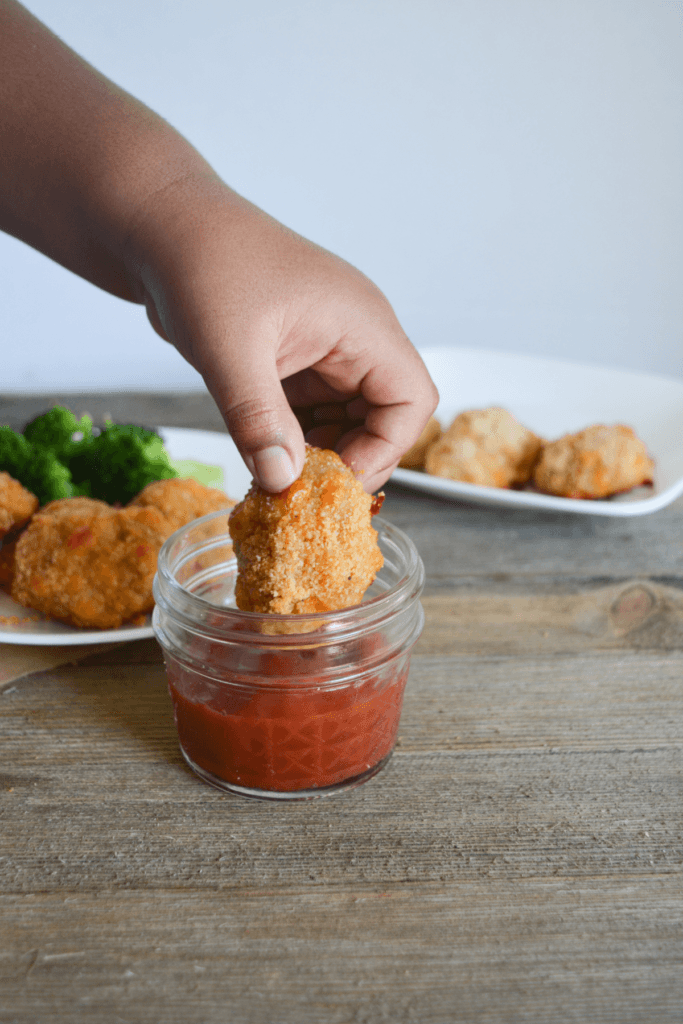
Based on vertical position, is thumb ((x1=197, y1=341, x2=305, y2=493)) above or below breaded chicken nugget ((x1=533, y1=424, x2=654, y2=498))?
above

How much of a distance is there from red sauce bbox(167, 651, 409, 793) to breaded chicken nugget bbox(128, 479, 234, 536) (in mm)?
496

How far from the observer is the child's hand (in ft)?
3.82

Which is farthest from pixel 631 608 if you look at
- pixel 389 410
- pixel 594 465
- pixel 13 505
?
pixel 13 505

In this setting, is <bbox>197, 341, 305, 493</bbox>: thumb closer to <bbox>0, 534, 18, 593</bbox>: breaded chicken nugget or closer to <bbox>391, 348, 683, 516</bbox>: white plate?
<bbox>0, 534, 18, 593</bbox>: breaded chicken nugget

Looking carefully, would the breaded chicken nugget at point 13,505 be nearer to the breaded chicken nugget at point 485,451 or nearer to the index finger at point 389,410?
the index finger at point 389,410

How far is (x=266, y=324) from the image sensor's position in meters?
1.21

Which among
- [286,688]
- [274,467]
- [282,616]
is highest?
[274,467]

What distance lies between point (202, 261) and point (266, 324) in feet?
0.45

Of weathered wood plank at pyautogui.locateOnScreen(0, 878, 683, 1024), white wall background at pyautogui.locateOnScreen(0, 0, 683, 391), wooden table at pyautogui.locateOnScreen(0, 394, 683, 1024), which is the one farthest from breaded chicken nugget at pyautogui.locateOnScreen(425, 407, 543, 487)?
white wall background at pyautogui.locateOnScreen(0, 0, 683, 391)

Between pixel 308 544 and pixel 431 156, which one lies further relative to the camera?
pixel 431 156

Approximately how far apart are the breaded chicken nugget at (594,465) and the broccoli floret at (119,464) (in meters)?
1.05

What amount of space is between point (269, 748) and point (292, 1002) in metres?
0.34

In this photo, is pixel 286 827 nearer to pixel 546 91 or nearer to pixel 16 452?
pixel 16 452

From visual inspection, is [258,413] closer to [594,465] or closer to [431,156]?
[594,465]
